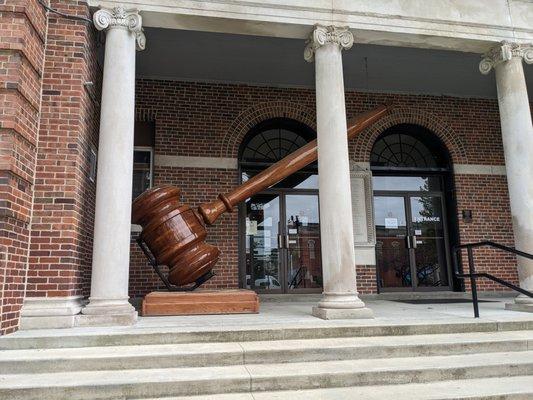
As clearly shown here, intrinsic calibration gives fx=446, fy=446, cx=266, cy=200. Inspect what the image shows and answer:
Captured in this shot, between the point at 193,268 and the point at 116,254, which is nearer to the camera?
the point at 116,254

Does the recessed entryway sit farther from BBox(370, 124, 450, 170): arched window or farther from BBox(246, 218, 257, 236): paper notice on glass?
BBox(246, 218, 257, 236): paper notice on glass

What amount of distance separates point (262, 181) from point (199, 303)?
2203 millimetres

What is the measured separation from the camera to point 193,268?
6172 millimetres

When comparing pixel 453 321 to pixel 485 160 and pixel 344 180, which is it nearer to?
pixel 344 180

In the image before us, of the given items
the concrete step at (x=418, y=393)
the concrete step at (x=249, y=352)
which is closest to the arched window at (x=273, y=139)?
the concrete step at (x=249, y=352)

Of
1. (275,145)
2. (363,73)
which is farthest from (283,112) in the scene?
(363,73)

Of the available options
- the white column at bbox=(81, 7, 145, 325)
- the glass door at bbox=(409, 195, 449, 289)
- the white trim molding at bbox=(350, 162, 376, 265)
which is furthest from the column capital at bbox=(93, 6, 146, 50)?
the glass door at bbox=(409, 195, 449, 289)

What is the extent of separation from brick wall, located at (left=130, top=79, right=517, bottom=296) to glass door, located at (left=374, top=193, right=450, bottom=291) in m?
0.55

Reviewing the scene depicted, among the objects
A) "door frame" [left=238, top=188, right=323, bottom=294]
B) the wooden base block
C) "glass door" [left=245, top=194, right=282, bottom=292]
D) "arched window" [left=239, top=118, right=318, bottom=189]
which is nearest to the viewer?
the wooden base block

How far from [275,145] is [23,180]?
5.56 meters

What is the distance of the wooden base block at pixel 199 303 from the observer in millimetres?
5852

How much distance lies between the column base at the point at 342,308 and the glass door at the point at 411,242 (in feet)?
13.1

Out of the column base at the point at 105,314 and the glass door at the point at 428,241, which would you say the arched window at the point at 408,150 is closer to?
the glass door at the point at 428,241

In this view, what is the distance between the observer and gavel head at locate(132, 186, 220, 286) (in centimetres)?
607
